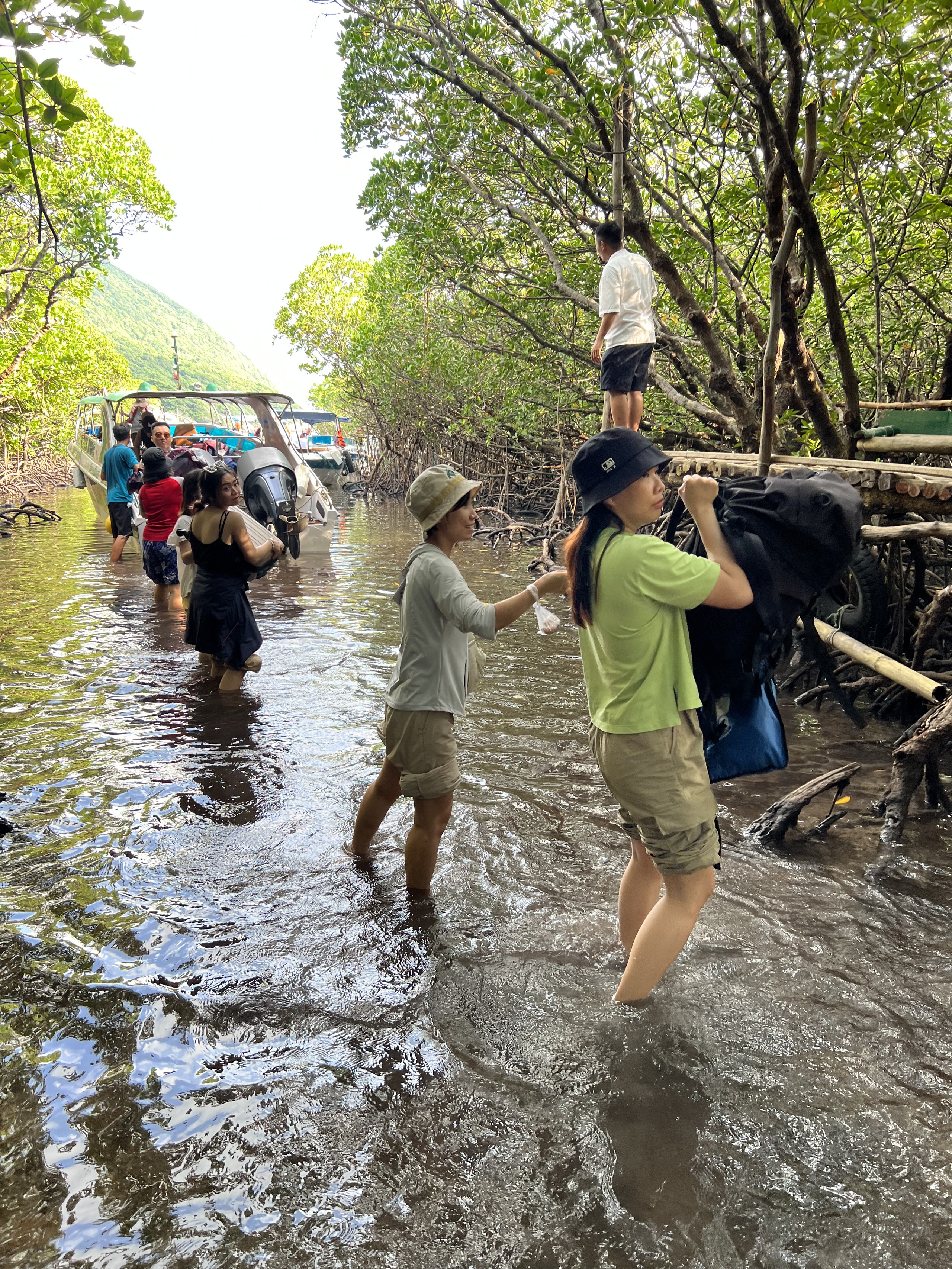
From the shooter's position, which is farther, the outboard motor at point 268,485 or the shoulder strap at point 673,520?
the outboard motor at point 268,485

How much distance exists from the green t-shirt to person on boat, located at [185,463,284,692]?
152 inches

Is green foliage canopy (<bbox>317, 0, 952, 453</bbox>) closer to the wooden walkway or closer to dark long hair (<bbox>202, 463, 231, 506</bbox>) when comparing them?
the wooden walkway

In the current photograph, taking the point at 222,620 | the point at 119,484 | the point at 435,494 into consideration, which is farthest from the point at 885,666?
the point at 119,484

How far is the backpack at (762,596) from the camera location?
8.02 ft

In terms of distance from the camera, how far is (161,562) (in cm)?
955

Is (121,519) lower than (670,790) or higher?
higher

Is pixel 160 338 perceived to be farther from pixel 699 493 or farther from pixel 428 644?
pixel 699 493

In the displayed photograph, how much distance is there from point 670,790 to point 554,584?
2.44ft

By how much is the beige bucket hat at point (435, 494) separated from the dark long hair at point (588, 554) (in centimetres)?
75

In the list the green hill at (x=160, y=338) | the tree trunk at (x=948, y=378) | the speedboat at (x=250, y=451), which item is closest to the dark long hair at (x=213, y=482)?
the speedboat at (x=250, y=451)

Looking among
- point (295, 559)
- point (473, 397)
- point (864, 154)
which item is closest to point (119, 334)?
point (473, 397)

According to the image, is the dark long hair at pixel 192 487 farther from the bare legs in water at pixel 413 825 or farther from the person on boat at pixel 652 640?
the person on boat at pixel 652 640

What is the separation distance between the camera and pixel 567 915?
11.9 feet

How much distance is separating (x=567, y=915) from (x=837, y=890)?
1213 millimetres
